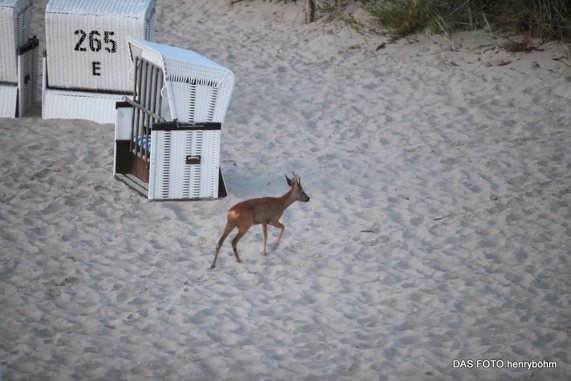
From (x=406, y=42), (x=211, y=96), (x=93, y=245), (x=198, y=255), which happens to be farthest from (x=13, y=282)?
(x=406, y=42)

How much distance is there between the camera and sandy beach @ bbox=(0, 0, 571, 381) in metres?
6.83

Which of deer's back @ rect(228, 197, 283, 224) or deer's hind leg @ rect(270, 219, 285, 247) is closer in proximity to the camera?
deer's back @ rect(228, 197, 283, 224)

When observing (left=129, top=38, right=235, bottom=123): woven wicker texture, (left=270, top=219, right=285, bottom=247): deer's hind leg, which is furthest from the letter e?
(left=270, top=219, right=285, bottom=247): deer's hind leg

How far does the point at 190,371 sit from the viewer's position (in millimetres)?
6555

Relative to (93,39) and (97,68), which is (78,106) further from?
(93,39)

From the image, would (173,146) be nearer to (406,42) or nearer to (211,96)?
(211,96)

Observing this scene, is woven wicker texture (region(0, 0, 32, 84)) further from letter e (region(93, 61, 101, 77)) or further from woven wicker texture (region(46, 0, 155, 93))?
letter e (region(93, 61, 101, 77))

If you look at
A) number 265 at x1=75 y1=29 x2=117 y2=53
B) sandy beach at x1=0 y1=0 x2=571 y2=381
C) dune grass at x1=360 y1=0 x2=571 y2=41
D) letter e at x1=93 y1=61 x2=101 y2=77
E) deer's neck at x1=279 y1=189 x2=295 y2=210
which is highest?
dune grass at x1=360 y1=0 x2=571 y2=41

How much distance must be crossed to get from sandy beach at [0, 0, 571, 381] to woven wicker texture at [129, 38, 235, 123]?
0.96 m

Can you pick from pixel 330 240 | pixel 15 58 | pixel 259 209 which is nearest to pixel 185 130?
pixel 259 209

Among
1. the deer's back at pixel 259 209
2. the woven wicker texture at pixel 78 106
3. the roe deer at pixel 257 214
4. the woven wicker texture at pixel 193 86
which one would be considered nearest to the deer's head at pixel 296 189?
the roe deer at pixel 257 214

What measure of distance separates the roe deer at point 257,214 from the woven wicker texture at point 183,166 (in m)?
1.12

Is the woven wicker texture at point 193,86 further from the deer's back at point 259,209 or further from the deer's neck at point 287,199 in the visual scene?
the deer's back at point 259,209

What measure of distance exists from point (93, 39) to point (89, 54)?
215mm
